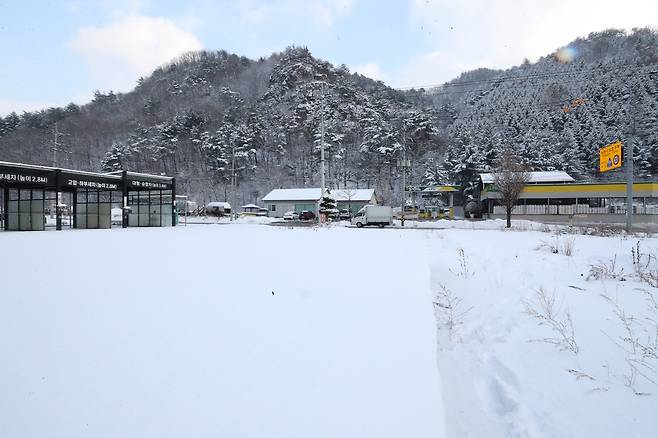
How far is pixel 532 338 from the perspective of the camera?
4.59 m

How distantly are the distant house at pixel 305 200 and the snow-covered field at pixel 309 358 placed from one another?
52.2 metres

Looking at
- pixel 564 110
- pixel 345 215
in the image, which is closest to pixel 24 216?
pixel 345 215

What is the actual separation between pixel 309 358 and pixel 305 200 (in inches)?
2199

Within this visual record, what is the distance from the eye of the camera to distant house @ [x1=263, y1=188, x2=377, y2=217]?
193ft

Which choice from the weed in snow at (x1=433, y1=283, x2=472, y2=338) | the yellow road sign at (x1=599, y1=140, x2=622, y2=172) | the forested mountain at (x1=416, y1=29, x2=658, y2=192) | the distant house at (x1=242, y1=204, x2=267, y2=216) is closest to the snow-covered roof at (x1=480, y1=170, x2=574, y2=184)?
the forested mountain at (x1=416, y1=29, x2=658, y2=192)

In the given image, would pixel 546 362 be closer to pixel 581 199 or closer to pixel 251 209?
pixel 581 199

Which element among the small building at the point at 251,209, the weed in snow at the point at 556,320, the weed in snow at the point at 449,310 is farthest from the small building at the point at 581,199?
the small building at the point at 251,209

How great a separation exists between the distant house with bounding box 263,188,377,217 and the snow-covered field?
52198mm

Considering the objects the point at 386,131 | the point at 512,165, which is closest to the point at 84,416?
the point at 512,165

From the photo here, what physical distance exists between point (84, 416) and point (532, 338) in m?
4.89

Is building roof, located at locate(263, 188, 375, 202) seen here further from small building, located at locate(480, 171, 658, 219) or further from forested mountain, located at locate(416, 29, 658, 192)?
small building, located at locate(480, 171, 658, 219)

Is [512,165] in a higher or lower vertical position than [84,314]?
higher

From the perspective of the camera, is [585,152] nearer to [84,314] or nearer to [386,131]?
[386,131]

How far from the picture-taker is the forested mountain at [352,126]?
67312 millimetres
